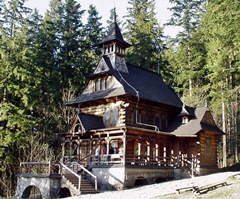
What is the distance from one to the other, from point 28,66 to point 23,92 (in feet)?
11.3

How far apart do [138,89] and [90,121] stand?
4872 mm

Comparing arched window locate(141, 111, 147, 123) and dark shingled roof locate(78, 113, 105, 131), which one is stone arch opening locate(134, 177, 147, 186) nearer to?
dark shingled roof locate(78, 113, 105, 131)

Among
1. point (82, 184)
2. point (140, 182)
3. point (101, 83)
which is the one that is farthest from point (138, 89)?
point (82, 184)

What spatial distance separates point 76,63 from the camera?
40.7 m

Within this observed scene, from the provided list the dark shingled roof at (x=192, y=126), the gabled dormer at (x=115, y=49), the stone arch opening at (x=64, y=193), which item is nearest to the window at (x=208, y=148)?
the dark shingled roof at (x=192, y=126)

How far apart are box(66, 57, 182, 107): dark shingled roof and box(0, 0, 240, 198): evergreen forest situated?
3.94 metres

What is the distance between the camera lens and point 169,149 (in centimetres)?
3155

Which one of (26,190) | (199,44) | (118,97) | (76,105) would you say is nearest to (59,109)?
(76,105)

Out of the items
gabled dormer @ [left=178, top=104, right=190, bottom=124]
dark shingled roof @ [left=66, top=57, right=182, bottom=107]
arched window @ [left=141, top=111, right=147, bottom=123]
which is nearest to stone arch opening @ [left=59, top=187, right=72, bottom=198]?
dark shingled roof @ [left=66, top=57, right=182, bottom=107]

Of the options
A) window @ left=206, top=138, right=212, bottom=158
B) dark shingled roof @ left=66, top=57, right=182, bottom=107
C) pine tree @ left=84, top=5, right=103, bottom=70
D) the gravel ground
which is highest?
pine tree @ left=84, top=5, right=103, bottom=70

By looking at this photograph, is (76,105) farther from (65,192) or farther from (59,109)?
(65,192)

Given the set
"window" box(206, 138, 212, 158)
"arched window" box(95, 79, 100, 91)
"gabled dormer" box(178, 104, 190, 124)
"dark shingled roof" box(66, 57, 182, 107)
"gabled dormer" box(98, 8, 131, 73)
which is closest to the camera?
"dark shingled roof" box(66, 57, 182, 107)

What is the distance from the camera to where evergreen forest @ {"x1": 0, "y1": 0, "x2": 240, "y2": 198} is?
3041cm

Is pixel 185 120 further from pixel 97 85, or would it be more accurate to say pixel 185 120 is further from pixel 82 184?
pixel 82 184
